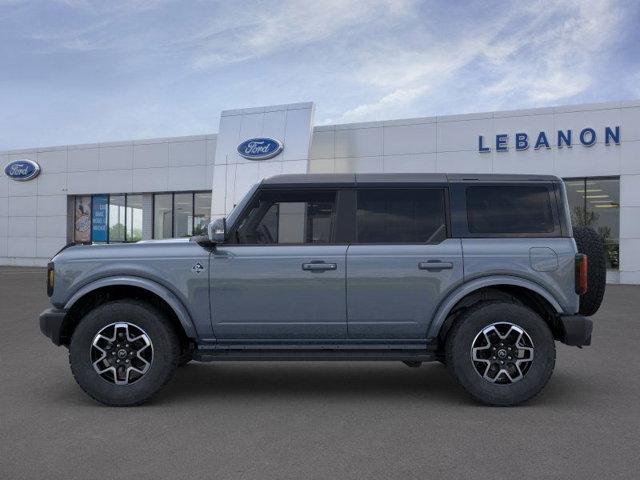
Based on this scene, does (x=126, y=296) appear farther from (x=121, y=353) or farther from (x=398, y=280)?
(x=398, y=280)

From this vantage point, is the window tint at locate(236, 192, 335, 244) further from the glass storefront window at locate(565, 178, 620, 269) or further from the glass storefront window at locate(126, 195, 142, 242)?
the glass storefront window at locate(126, 195, 142, 242)

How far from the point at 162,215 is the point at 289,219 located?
84.2 ft

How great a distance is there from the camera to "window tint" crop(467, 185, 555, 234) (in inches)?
212

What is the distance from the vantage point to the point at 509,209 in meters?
5.44

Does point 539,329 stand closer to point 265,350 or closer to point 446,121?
point 265,350

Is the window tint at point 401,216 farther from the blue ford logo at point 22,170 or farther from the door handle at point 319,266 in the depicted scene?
the blue ford logo at point 22,170

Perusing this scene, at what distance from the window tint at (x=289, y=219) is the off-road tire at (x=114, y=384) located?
101 cm

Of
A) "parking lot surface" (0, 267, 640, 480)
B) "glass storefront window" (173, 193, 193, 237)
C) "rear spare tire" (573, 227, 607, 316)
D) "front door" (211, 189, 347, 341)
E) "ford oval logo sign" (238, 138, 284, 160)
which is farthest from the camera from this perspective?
"glass storefront window" (173, 193, 193, 237)

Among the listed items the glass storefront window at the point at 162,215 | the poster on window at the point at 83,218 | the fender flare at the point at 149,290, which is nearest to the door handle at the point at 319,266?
the fender flare at the point at 149,290

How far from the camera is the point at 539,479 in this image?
3.55 meters

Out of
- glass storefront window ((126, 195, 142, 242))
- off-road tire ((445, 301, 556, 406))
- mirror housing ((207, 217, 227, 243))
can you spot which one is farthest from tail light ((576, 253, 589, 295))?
glass storefront window ((126, 195, 142, 242))

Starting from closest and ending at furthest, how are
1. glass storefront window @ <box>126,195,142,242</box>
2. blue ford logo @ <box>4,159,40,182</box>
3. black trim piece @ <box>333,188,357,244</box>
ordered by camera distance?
black trim piece @ <box>333,188,357,244</box>
glass storefront window @ <box>126,195,142,242</box>
blue ford logo @ <box>4,159,40,182</box>

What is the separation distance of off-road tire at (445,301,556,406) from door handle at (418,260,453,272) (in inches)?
17.7

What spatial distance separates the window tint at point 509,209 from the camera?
17.7ft
